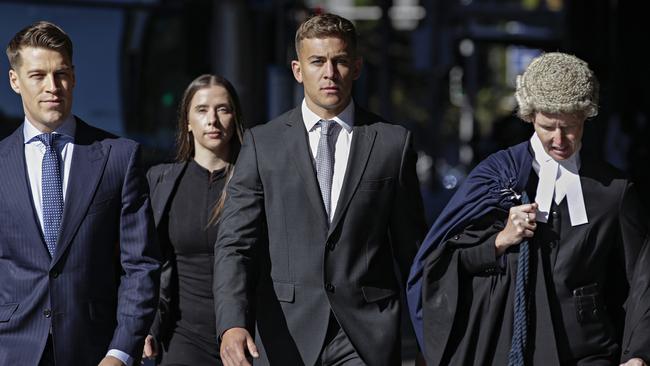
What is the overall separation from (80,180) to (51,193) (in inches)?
4.5

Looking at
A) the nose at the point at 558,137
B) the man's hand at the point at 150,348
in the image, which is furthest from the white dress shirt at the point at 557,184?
the man's hand at the point at 150,348

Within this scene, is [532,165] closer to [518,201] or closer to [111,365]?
[518,201]

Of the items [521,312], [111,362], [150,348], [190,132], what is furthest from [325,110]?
[150,348]

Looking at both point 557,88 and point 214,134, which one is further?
point 214,134

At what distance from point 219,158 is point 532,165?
6.41ft

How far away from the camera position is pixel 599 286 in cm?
445

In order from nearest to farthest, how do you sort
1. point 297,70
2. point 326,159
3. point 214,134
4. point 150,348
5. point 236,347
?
point 236,347
point 326,159
point 297,70
point 150,348
point 214,134

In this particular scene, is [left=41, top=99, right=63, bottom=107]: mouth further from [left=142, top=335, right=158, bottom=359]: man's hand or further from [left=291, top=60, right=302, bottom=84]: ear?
[left=142, top=335, right=158, bottom=359]: man's hand

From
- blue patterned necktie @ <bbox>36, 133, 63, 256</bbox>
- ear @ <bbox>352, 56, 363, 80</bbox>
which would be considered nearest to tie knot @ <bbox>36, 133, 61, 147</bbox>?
blue patterned necktie @ <bbox>36, 133, 63, 256</bbox>

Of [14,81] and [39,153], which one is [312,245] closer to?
[39,153]

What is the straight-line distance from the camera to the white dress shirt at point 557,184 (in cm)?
446

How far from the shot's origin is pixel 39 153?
4.68 m

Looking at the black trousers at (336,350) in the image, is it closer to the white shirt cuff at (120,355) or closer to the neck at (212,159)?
the white shirt cuff at (120,355)

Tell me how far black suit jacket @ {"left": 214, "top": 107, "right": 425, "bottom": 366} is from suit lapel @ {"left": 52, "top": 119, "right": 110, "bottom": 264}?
549 millimetres
